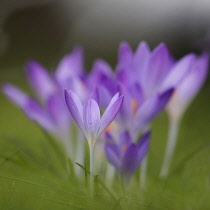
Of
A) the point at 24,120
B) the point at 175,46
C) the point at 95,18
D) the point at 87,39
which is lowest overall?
the point at 24,120

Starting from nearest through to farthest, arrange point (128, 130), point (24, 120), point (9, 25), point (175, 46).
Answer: point (128, 130), point (24, 120), point (175, 46), point (9, 25)

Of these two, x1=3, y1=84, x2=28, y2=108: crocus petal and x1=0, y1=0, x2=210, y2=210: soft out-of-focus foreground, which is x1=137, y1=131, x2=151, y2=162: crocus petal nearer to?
x1=0, y1=0, x2=210, y2=210: soft out-of-focus foreground

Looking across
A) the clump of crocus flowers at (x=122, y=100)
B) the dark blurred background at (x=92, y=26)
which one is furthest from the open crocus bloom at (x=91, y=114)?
the dark blurred background at (x=92, y=26)

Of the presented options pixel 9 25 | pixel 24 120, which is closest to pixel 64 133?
pixel 24 120

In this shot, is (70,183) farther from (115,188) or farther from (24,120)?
(24,120)

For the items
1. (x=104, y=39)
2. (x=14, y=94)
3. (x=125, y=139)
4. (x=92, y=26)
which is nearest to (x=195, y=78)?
(x=125, y=139)

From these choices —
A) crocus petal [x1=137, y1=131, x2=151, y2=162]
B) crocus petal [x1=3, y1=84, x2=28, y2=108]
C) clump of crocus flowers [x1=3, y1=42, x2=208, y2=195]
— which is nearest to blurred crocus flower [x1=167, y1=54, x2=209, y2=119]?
clump of crocus flowers [x1=3, y1=42, x2=208, y2=195]

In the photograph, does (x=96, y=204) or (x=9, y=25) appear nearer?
(x=96, y=204)

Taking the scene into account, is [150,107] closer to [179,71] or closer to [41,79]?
[179,71]
